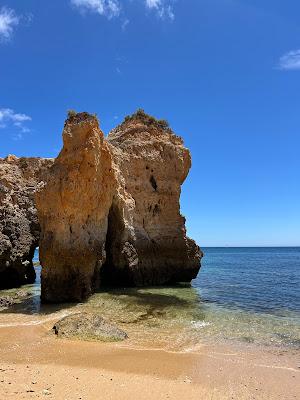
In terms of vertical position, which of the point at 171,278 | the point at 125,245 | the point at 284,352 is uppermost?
the point at 125,245

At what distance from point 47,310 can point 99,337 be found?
490 cm

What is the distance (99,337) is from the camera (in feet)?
37.0

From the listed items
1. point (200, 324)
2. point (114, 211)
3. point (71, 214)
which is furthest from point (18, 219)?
point (200, 324)

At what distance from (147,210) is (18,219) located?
7548 millimetres

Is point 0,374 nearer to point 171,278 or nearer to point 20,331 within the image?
point 20,331

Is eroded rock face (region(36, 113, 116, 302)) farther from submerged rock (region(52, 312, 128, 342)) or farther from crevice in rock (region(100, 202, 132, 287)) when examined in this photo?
submerged rock (region(52, 312, 128, 342))

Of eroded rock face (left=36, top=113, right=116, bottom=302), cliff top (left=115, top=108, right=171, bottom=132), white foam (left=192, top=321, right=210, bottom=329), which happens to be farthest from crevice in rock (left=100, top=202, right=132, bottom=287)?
white foam (left=192, top=321, right=210, bottom=329)

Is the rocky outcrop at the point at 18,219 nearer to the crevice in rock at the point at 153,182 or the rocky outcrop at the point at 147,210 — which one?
the rocky outcrop at the point at 147,210

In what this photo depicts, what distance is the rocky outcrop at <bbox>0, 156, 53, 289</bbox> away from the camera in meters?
→ 22.0

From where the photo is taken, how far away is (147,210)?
24.2 metres

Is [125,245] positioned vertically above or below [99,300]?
above

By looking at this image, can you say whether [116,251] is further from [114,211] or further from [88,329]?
[88,329]

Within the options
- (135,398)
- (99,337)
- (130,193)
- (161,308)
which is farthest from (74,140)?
(135,398)

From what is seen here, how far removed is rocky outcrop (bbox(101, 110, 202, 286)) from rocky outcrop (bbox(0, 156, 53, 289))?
4.82m
